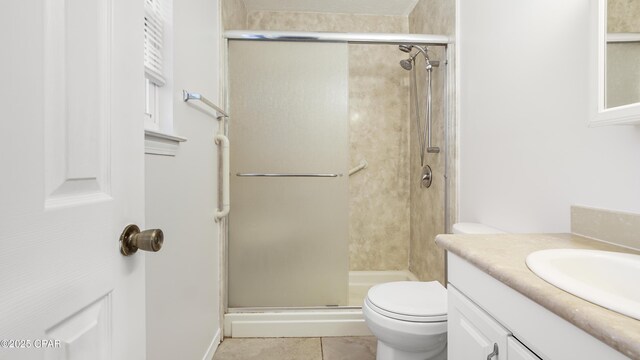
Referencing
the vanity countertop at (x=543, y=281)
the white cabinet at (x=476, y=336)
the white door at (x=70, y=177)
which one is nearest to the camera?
the white door at (x=70, y=177)

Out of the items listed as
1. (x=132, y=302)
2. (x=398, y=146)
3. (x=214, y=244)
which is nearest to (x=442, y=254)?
(x=398, y=146)

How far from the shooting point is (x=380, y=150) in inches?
115

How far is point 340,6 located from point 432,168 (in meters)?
1.63

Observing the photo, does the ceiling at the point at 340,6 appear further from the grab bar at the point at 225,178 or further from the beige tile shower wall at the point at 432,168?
the grab bar at the point at 225,178

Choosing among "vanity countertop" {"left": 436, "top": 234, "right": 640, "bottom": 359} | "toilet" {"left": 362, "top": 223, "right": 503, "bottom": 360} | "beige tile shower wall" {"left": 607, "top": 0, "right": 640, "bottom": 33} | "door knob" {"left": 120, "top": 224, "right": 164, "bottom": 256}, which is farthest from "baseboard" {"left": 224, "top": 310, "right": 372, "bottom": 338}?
"beige tile shower wall" {"left": 607, "top": 0, "right": 640, "bottom": 33}

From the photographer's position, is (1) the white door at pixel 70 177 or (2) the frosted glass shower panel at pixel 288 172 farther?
(2) the frosted glass shower panel at pixel 288 172

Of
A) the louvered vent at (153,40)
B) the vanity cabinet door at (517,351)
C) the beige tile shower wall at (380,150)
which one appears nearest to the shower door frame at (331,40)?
the louvered vent at (153,40)

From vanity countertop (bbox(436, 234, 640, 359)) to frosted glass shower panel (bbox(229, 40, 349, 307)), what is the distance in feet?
3.55

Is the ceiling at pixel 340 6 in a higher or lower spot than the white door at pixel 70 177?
higher

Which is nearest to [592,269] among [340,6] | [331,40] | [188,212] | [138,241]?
[138,241]

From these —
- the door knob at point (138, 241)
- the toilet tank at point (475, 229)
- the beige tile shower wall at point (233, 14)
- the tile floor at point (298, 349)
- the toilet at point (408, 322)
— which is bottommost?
the tile floor at point (298, 349)

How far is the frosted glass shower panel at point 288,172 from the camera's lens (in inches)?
79.1

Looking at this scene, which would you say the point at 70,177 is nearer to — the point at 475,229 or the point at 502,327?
the point at 502,327

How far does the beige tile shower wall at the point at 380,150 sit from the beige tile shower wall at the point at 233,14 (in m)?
0.87
